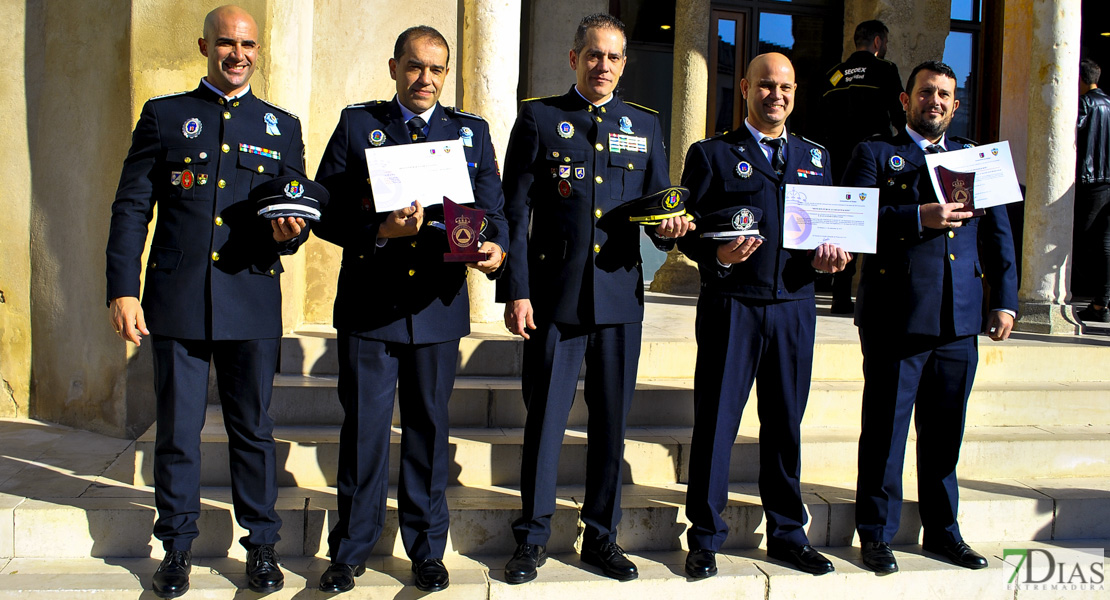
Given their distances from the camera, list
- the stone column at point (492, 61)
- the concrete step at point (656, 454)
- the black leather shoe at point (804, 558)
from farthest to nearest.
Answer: the stone column at point (492, 61)
the concrete step at point (656, 454)
the black leather shoe at point (804, 558)

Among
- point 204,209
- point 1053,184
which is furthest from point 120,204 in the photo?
point 1053,184

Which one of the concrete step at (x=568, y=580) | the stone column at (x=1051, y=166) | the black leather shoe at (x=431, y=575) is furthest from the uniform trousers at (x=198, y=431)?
the stone column at (x=1051, y=166)

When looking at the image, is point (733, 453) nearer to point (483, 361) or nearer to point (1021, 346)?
point (483, 361)

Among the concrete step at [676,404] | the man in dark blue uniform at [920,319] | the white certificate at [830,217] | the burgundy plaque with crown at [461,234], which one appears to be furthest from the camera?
the concrete step at [676,404]

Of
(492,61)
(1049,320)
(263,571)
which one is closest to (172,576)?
(263,571)

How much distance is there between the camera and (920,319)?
3.85m

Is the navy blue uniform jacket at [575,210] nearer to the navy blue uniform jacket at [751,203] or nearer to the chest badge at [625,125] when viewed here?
the chest badge at [625,125]

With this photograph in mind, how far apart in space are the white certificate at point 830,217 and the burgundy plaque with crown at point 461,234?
1.36 meters

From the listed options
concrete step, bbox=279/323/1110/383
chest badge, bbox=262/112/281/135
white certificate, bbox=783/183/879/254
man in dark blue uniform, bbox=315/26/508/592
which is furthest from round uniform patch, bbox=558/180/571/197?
concrete step, bbox=279/323/1110/383

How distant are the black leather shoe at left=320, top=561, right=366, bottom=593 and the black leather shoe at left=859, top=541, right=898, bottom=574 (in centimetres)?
232

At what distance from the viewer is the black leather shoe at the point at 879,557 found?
384cm

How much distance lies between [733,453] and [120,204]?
10.5 feet

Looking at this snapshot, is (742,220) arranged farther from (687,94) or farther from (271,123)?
(687,94)

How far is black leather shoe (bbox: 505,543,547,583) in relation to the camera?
11.7ft
